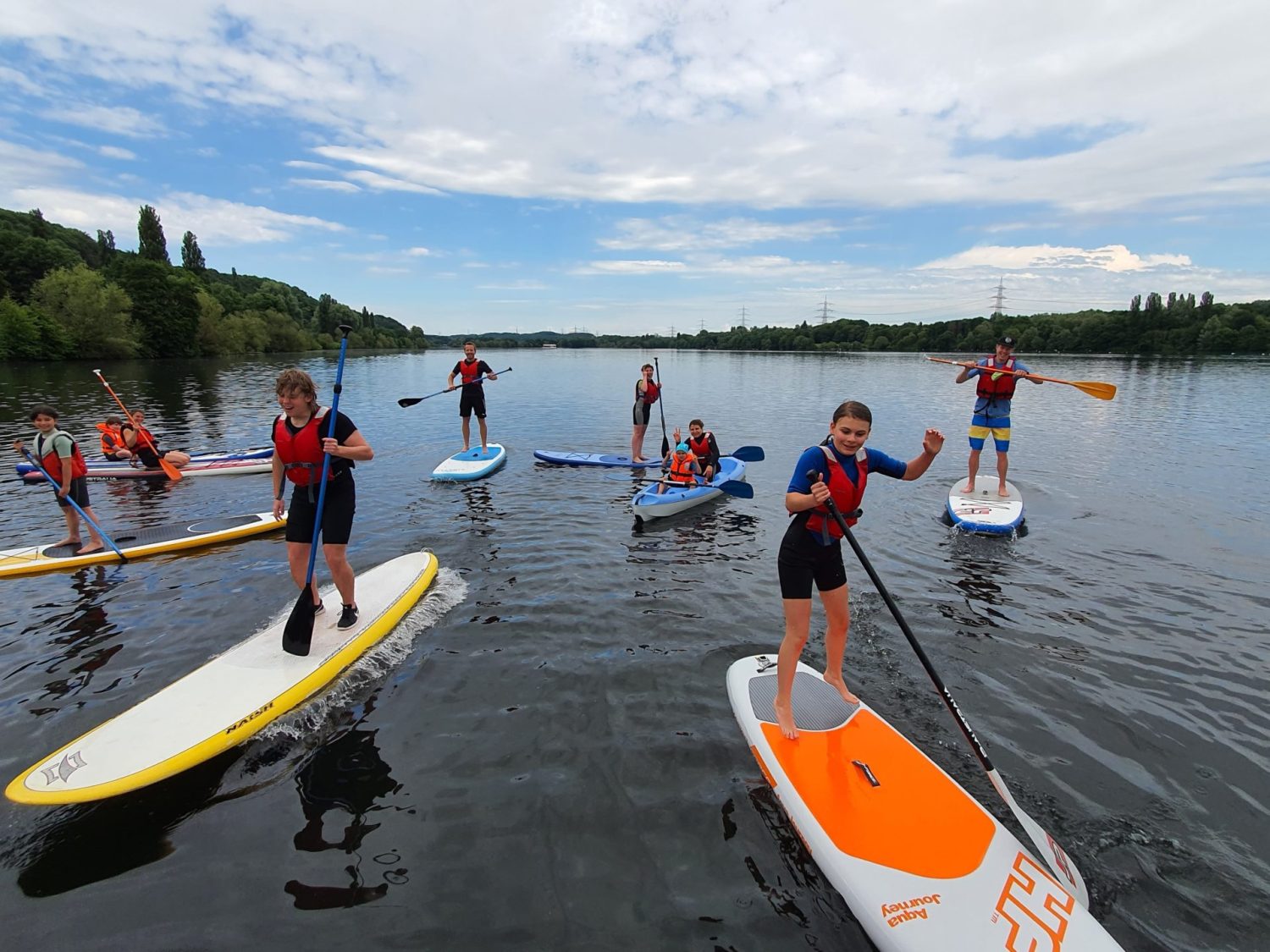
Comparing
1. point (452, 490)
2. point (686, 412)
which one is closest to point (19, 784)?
point (452, 490)

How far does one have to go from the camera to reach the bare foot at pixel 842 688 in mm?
4965

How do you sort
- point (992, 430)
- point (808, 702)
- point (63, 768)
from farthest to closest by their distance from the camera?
1. point (992, 430)
2. point (808, 702)
3. point (63, 768)

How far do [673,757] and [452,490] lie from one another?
9458 millimetres

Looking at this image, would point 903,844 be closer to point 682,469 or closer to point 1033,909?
point 1033,909

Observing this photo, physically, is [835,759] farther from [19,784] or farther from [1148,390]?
[1148,390]

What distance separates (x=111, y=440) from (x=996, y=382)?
18990 millimetres

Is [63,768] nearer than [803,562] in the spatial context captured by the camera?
Yes

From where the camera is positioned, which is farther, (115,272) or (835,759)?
(115,272)

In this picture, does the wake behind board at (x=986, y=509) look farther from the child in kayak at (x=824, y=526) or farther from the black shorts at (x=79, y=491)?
the black shorts at (x=79, y=491)

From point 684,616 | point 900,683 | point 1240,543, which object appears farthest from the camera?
point 1240,543

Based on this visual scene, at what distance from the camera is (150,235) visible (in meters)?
94.6

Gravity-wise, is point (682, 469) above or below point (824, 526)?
below

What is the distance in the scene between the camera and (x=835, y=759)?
14.0ft

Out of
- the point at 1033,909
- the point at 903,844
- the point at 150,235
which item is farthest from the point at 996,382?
the point at 150,235
